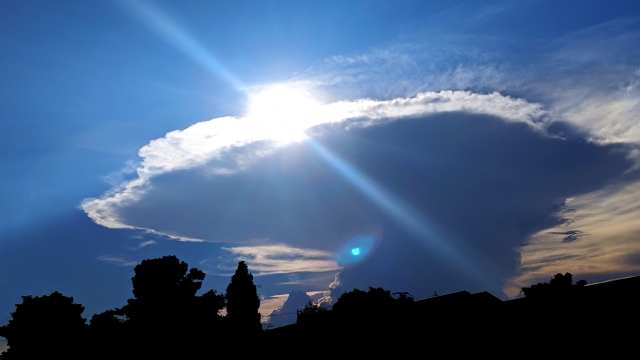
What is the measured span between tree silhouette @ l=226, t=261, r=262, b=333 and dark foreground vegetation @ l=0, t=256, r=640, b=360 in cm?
345

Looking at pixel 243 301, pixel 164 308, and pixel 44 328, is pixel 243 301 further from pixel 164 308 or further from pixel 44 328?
pixel 44 328

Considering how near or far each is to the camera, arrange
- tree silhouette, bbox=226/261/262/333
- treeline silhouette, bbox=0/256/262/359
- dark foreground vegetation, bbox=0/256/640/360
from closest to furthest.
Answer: dark foreground vegetation, bbox=0/256/640/360 → treeline silhouette, bbox=0/256/262/359 → tree silhouette, bbox=226/261/262/333

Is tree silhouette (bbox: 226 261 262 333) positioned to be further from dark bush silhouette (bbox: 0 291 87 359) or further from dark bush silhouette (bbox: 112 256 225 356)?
dark bush silhouette (bbox: 0 291 87 359)

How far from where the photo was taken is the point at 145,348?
4741 cm

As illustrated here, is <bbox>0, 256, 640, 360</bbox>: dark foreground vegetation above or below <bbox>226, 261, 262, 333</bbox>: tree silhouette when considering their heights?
below

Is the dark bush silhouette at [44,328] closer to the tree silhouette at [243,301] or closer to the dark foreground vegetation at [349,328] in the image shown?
the dark foreground vegetation at [349,328]

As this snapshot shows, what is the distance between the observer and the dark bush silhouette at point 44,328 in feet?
171

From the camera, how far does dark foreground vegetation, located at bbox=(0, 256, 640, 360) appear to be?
20938mm

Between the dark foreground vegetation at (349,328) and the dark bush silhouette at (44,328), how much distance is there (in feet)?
0.37

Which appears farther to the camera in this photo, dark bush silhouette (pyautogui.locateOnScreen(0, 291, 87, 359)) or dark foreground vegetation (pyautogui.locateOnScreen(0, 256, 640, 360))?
dark bush silhouette (pyautogui.locateOnScreen(0, 291, 87, 359))

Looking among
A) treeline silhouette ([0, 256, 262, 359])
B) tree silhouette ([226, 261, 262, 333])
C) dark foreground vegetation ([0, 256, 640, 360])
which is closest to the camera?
dark foreground vegetation ([0, 256, 640, 360])

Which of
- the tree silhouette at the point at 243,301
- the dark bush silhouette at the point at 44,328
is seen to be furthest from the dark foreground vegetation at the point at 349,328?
the tree silhouette at the point at 243,301

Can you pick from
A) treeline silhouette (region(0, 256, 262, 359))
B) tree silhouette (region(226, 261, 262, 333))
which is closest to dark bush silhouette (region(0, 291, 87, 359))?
treeline silhouette (region(0, 256, 262, 359))

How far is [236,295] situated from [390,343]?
40976 mm
